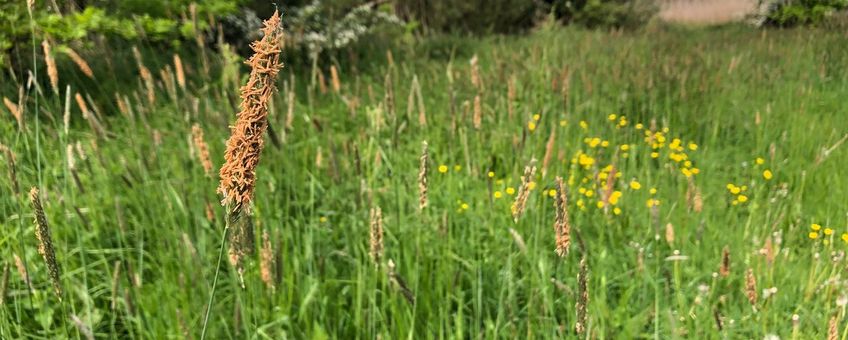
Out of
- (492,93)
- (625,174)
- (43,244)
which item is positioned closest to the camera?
(43,244)

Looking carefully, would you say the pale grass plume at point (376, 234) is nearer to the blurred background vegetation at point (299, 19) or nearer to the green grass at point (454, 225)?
the green grass at point (454, 225)

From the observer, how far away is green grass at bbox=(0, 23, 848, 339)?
1876mm

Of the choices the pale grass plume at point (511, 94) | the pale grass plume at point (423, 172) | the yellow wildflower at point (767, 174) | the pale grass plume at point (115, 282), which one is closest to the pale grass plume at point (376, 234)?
the pale grass plume at point (423, 172)

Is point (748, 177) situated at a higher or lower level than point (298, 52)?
lower

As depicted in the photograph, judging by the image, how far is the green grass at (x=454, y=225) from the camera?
188 cm

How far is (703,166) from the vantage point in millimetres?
3309

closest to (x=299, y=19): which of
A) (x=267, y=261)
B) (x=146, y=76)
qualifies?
(x=146, y=76)

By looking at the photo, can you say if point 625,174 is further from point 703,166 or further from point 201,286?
point 201,286

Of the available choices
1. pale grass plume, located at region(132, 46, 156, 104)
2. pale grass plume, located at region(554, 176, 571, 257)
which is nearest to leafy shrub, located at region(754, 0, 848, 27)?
pale grass plume, located at region(132, 46, 156, 104)

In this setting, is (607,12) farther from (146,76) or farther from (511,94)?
(146,76)

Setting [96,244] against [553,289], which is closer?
[553,289]

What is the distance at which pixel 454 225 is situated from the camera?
2.62 meters

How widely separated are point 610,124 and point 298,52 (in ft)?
12.8

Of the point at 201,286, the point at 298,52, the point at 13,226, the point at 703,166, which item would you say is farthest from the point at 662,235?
the point at 298,52
